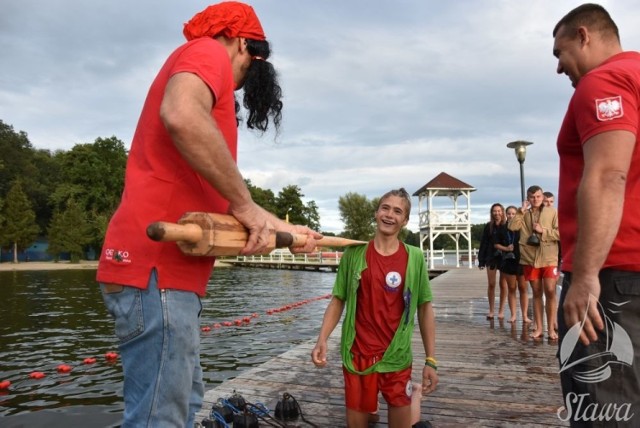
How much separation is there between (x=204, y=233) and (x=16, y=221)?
61.1 m

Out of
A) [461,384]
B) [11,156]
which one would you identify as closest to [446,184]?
[461,384]

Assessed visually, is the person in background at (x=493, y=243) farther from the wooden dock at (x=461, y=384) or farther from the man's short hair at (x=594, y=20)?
the man's short hair at (x=594, y=20)

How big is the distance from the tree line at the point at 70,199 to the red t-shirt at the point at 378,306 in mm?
48941

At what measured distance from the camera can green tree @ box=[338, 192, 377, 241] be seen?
71.1 m

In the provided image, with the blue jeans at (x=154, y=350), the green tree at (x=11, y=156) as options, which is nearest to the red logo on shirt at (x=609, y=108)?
the blue jeans at (x=154, y=350)

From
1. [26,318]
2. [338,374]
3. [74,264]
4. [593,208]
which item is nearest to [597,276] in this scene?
[593,208]

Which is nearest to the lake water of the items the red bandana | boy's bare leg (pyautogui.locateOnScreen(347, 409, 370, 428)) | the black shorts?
boy's bare leg (pyautogui.locateOnScreen(347, 409, 370, 428))

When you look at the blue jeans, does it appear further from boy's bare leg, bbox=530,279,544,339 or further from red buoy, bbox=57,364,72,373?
red buoy, bbox=57,364,72,373

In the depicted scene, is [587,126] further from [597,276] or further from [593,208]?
[597,276]

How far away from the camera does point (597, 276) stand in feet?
6.25

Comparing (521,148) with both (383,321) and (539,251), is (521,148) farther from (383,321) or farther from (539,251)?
(383,321)

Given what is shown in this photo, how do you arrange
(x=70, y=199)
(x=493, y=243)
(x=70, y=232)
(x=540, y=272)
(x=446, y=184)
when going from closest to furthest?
(x=540, y=272) → (x=493, y=243) → (x=446, y=184) → (x=70, y=232) → (x=70, y=199)

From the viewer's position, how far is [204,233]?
1.73 metres

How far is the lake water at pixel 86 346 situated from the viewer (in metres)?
7.10
